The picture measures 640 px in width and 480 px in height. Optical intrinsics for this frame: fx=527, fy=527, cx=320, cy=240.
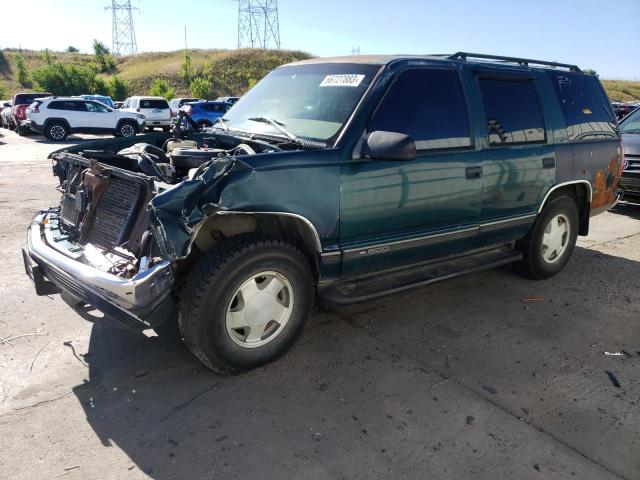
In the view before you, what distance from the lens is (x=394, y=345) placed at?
380cm

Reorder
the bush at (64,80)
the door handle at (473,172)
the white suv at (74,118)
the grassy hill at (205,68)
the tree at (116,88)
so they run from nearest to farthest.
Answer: the door handle at (473,172) < the white suv at (74,118) < the bush at (64,80) < the tree at (116,88) < the grassy hill at (205,68)

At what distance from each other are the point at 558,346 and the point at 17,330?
395 cm

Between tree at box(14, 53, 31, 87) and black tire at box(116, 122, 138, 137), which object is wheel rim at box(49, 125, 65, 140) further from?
tree at box(14, 53, 31, 87)

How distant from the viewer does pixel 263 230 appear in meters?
3.35

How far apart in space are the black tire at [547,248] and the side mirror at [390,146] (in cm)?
223

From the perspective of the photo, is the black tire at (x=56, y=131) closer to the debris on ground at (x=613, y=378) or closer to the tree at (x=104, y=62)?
the debris on ground at (x=613, y=378)

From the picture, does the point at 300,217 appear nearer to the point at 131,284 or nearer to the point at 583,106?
the point at 131,284

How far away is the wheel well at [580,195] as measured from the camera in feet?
16.5

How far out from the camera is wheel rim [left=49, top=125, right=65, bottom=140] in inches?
781

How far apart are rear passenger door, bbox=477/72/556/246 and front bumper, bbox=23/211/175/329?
2615mm

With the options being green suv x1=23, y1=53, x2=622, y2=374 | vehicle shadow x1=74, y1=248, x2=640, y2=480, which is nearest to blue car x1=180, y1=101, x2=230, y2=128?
green suv x1=23, y1=53, x2=622, y2=374

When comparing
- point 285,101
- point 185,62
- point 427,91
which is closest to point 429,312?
point 427,91

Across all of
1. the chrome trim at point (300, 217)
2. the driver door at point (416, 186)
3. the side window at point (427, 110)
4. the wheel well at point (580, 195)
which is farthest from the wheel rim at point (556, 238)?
the chrome trim at point (300, 217)

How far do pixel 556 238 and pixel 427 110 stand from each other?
7.51ft
